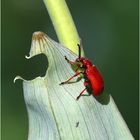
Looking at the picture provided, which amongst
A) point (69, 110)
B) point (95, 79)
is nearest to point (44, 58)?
point (95, 79)

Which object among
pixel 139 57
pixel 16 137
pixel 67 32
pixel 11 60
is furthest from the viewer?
pixel 11 60

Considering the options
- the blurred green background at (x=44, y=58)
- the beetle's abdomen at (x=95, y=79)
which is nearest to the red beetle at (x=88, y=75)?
the beetle's abdomen at (x=95, y=79)

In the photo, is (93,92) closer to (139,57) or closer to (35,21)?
(139,57)

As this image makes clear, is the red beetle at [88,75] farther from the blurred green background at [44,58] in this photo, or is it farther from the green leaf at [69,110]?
the blurred green background at [44,58]

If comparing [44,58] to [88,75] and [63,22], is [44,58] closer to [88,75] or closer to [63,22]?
[88,75]

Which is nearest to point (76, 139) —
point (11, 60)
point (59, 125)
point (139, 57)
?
point (59, 125)

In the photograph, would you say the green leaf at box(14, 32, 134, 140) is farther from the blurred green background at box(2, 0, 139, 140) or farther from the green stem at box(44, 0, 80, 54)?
the blurred green background at box(2, 0, 139, 140)

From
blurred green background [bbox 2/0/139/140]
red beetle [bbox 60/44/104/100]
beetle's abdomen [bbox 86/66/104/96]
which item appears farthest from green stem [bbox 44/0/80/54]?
blurred green background [bbox 2/0/139/140]
